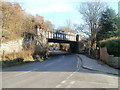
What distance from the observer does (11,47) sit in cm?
2952

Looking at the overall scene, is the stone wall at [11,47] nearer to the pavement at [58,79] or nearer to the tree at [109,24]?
the pavement at [58,79]

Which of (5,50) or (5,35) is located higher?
(5,35)

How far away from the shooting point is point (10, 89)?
855cm

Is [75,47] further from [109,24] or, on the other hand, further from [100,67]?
[100,67]

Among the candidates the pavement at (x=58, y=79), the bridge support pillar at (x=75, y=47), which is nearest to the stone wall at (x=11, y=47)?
the pavement at (x=58, y=79)

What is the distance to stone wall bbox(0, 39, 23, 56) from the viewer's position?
2698 centimetres

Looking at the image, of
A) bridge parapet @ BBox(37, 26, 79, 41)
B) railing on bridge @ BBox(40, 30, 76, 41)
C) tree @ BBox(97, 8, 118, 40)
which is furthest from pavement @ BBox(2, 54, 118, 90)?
railing on bridge @ BBox(40, 30, 76, 41)

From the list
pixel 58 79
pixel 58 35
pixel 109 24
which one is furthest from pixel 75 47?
pixel 58 79

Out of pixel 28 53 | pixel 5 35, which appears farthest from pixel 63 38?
pixel 5 35

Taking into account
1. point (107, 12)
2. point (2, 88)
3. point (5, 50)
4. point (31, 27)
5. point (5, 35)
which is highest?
point (107, 12)

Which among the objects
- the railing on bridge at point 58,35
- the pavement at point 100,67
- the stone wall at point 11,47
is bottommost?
the pavement at point 100,67

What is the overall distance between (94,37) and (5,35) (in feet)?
83.7

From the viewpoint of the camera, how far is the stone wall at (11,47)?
88.5ft

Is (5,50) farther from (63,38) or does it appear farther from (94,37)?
(63,38)
